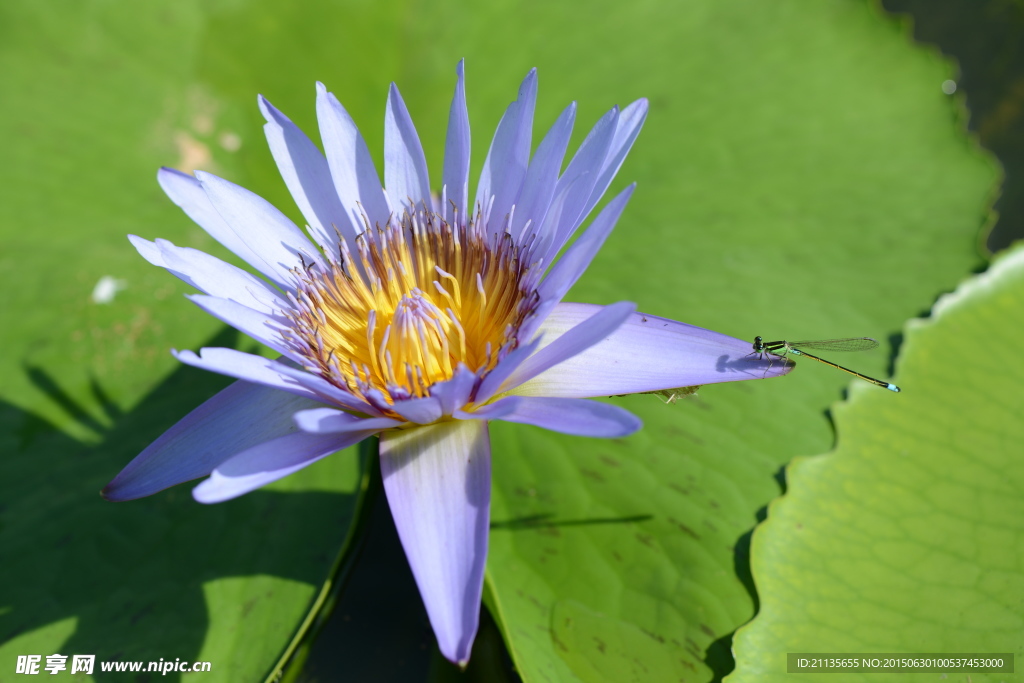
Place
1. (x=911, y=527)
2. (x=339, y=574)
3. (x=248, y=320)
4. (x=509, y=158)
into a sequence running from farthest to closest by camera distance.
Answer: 1. (x=339, y=574)
2. (x=911, y=527)
3. (x=509, y=158)
4. (x=248, y=320)

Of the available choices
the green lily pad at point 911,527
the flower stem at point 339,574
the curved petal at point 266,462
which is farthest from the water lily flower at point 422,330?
the green lily pad at point 911,527

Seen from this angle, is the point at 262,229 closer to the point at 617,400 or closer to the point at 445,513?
the point at 445,513

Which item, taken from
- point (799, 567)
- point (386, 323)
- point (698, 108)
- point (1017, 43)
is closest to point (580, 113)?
point (698, 108)

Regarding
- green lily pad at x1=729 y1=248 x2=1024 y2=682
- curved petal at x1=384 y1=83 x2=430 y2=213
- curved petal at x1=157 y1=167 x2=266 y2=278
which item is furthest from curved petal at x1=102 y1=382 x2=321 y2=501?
green lily pad at x1=729 y1=248 x2=1024 y2=682

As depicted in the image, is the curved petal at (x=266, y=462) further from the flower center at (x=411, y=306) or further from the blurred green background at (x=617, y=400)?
the blurred green background at (x=617, y=400)

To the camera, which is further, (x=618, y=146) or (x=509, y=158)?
(x=509, y=158)

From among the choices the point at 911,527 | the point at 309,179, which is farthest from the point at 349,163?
the point at 911,527
